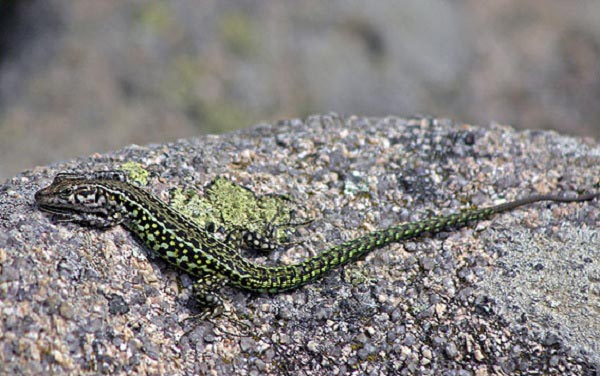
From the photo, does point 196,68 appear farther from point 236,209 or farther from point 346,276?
point 346,276

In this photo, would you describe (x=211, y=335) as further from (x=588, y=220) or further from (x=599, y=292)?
(x=588, y=220)

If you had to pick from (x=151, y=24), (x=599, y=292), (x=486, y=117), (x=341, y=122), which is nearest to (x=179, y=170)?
(x=341, y=122)

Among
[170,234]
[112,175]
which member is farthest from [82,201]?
[170,234]

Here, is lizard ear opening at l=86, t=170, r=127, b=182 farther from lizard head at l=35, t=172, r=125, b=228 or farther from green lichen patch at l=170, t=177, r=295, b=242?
green lichen patch at l=170, t=177, r=295, b=242

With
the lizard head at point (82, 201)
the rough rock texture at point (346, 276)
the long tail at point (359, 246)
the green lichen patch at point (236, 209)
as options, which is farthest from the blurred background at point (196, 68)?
the lizard head at point (82, 201)

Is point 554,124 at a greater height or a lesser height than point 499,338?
greater

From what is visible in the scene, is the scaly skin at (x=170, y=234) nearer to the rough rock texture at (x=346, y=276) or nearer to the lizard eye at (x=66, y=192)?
the lizard eye at (x=66, y=192)

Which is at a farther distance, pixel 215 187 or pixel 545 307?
pixel 215 187
